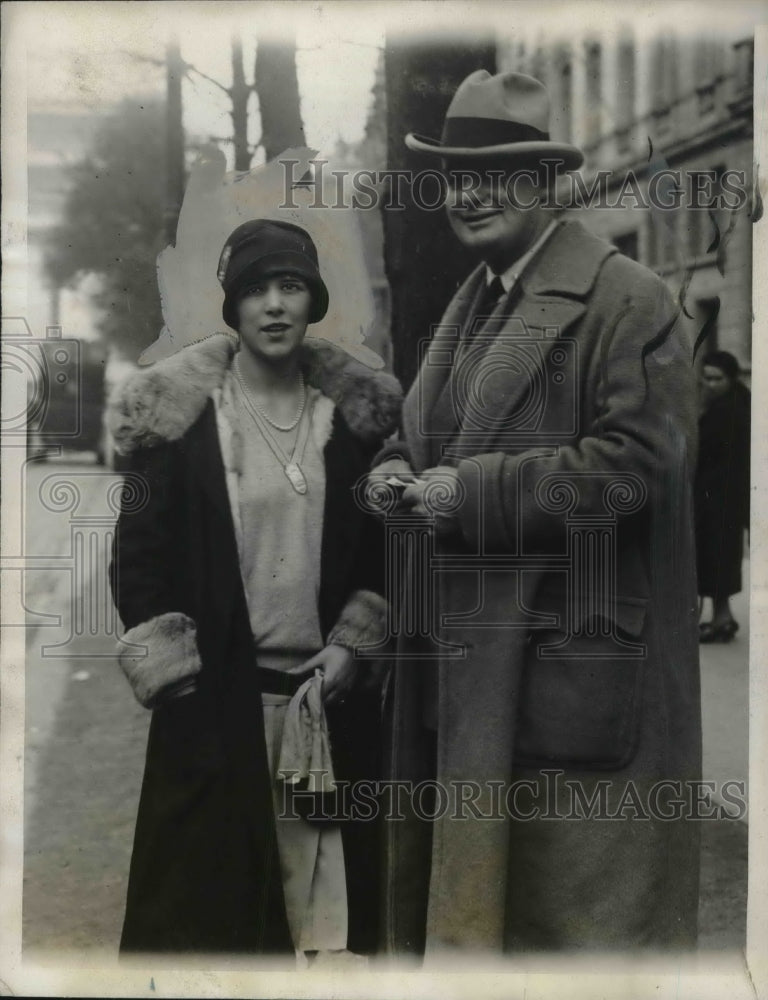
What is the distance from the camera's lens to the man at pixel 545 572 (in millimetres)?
3457

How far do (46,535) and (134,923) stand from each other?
130cm

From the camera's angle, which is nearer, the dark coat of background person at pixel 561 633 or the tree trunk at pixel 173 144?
the dark coat of background person at pixel 561 633

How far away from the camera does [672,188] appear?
140 inches

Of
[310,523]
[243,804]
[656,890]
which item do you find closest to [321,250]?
[310,523]

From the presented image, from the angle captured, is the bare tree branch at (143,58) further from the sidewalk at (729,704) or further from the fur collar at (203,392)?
the sidewalk at (729,704)

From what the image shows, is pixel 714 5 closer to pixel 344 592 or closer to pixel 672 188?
pixel 672 188

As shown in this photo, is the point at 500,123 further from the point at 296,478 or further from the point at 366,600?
the point at 366,600

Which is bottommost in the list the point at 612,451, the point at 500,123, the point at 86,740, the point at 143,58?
the point at 86,740

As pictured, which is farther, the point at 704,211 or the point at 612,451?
the point at 704,211

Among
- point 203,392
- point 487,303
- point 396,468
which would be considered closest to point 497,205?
point 487,303

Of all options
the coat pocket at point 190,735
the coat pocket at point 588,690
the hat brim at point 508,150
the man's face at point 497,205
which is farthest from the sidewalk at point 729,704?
the coat pocket at point 190,735

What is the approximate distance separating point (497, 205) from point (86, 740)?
2.16m

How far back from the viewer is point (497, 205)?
352 centimetres

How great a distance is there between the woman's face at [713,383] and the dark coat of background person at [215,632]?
3.26 ft
